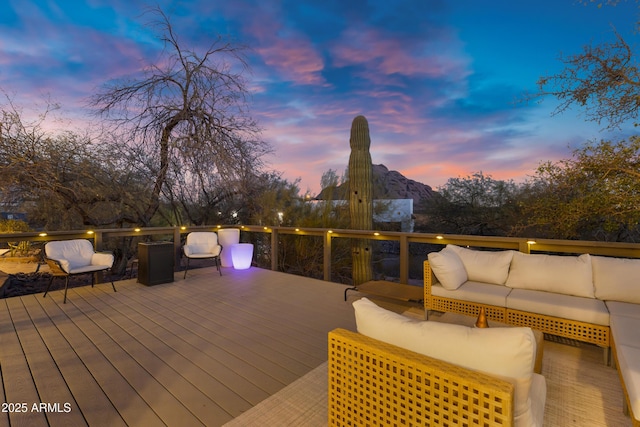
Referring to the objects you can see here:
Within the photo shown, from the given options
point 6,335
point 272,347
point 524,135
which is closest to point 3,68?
point 6,335

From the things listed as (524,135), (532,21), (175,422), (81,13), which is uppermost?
(81,13)

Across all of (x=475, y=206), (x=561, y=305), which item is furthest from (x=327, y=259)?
(x=475, y=206)

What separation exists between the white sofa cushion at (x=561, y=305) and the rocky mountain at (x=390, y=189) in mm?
5654

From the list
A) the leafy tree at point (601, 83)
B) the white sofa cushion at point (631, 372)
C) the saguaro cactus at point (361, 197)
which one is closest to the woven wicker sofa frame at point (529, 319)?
the white sofa cushion at point (631, 372)

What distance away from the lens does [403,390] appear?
1.16 metres

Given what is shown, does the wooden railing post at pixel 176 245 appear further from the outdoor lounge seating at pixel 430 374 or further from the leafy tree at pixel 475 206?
the leafy tree at pixel 475 206

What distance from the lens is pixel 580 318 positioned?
2439 mm

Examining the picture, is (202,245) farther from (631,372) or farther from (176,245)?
(631,372)

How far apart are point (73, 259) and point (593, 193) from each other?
791 centimetres

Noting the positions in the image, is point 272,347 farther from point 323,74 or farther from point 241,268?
point 323,74

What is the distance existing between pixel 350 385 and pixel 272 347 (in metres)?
1.50

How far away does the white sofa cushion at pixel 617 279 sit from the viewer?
103 inches

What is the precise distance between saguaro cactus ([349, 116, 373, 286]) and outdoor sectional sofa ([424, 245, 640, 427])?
2.59 metres

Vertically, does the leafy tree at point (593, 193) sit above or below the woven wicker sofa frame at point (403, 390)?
above
